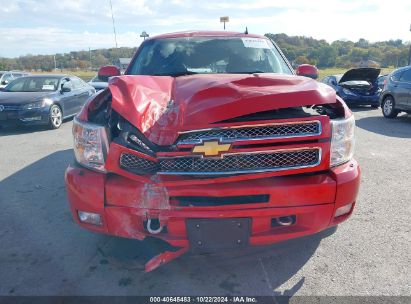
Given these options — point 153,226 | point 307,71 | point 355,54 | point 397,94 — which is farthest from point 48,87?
point 355,54

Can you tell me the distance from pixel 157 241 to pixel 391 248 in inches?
76.0

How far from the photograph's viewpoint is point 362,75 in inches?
487

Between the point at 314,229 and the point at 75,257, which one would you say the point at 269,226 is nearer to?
the point at 314,229

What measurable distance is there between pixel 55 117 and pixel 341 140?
8009mm

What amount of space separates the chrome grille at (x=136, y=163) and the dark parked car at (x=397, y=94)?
A: 901 centimetres

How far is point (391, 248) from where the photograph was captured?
2889 mm

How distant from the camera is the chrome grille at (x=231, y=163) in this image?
2182 mm

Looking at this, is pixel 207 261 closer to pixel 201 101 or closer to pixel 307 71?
pixel 201 101

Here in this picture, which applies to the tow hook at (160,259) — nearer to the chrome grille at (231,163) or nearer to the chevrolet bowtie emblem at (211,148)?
the chrome grille at (231,163)

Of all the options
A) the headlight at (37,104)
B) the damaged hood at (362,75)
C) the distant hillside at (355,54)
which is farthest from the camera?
the distant hillside at (355,54)

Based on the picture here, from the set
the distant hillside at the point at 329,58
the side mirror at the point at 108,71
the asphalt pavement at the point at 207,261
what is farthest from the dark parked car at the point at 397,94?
the distant hillside at the point at 329,58

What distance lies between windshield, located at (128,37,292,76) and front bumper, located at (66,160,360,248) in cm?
171

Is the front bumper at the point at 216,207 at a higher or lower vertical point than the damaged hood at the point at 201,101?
lower

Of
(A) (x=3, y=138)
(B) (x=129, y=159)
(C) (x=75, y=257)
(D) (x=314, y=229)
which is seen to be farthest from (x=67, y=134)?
(D) (x=314, y=229)
